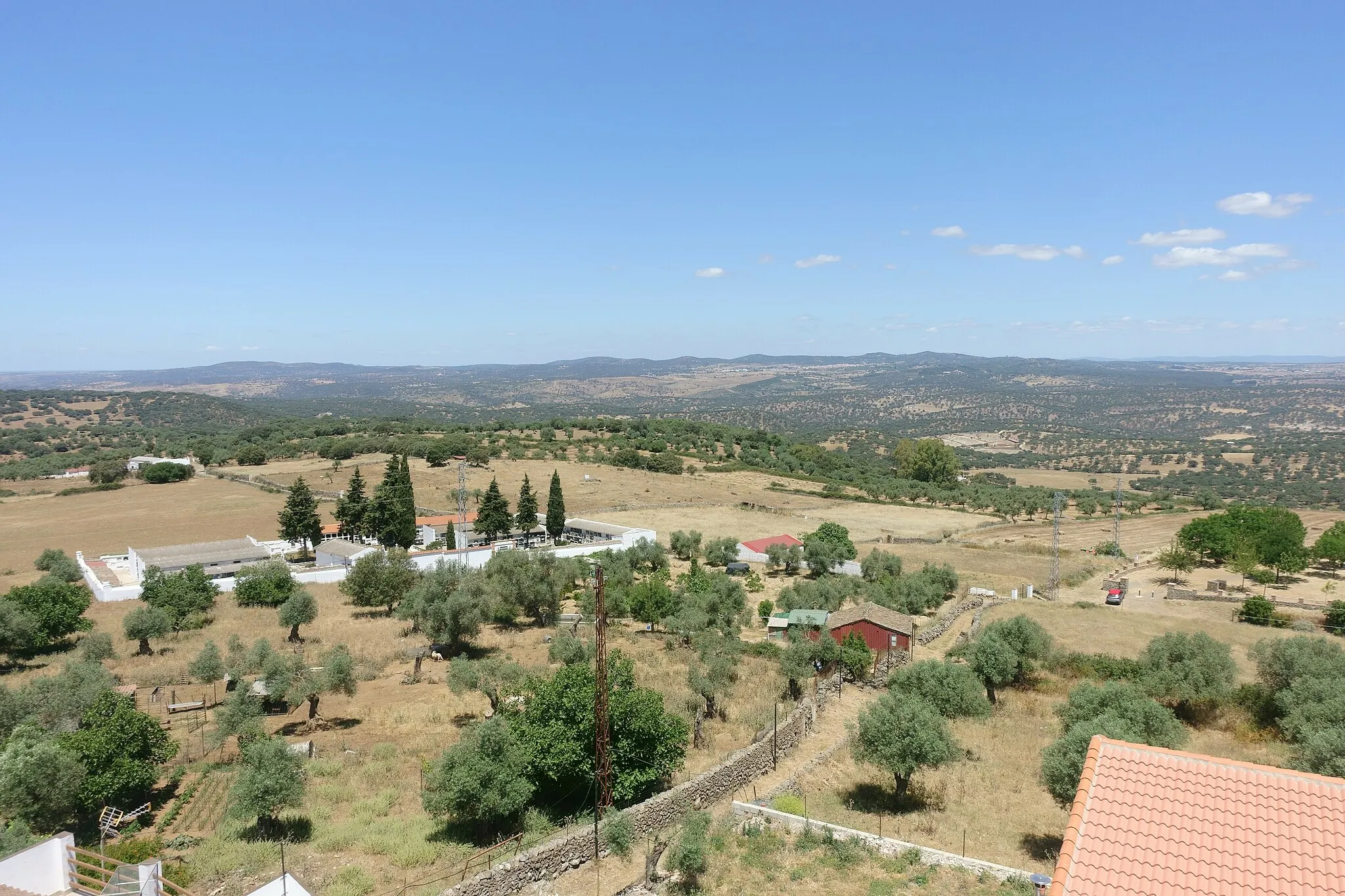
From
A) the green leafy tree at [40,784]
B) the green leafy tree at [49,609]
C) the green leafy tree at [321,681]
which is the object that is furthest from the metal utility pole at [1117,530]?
the green leafy tree at [49,609]

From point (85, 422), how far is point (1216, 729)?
209758mm

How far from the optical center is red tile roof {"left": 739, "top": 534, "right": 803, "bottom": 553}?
54344 millimetres

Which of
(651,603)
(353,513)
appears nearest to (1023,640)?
(651,603)

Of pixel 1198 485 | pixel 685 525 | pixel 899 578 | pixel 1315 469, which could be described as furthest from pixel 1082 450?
pixel 899 578

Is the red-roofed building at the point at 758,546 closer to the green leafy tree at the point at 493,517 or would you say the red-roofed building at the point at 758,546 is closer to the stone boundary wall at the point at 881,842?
the green leafy tree at the point at 493,517

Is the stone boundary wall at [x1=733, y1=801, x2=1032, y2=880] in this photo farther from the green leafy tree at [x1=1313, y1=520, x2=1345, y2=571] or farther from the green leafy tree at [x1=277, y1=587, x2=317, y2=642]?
the green leafy tree at [x1=1313, y1=520, x2=1345, y2=571]

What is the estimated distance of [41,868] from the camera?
44.9 feet

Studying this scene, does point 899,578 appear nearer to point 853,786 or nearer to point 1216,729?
point 1216,729

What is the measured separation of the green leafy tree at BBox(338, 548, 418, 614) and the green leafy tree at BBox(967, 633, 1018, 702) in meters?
27.2

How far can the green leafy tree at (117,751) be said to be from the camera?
1783 centimetres

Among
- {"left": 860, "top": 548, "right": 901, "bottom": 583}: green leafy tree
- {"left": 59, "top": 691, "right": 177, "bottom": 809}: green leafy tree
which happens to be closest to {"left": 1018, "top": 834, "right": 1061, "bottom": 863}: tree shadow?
{"left": 59, "top": 691, "right": 177, "bottom": 809}: green leafy tree

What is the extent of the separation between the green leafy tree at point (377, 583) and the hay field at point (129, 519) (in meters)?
21.5

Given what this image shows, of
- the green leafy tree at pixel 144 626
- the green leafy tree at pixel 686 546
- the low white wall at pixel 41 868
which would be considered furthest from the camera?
the green leafy tree at pixel 686 546

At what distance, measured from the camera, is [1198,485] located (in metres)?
105
